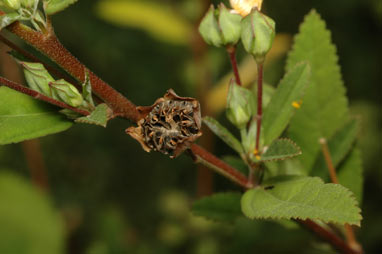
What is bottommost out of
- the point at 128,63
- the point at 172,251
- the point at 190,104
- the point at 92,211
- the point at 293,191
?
the point at 92,211

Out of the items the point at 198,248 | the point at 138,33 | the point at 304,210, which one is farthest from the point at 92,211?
the point at 304,210

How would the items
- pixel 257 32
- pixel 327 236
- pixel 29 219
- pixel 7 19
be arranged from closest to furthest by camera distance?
pixel 7 19 → pixel 257 32 → pixel 327 236 → pixel 29 219

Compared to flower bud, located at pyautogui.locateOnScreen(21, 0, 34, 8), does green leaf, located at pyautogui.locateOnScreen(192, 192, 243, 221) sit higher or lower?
lower

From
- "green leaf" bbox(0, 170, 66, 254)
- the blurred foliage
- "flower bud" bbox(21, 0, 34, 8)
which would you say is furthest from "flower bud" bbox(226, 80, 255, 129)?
"green leaf" bbox(0, 170, 66, 254)

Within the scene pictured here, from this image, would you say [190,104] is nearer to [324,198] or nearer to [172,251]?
[324,198]

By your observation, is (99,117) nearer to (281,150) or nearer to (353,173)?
(281,150)

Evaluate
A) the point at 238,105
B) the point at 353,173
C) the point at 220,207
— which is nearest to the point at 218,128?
the point at 238,105

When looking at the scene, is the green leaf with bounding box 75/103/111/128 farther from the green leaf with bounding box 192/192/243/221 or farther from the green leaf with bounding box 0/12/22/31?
the green leaf with bounding box 192/192/243/221
